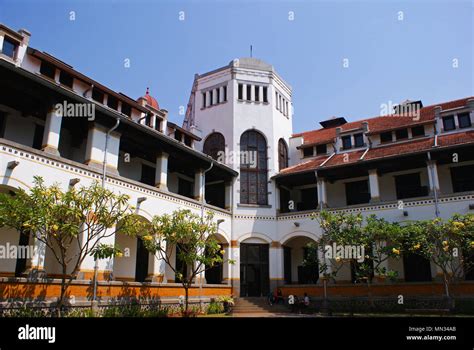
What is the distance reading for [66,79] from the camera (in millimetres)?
20141

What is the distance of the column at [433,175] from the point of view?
22312 millimetres

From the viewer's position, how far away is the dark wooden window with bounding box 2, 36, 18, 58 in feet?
58.0

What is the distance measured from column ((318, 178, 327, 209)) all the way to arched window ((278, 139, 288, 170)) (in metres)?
4.22

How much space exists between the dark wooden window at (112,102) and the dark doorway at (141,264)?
7.68m

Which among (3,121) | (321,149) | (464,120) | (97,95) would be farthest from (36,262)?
(464,120)

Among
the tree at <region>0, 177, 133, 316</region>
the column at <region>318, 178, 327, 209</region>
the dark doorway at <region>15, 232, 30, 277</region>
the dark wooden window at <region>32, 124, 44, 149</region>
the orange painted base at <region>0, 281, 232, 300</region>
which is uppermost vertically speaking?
the dark wooden window at <region>32, 124, 44, 149</region>

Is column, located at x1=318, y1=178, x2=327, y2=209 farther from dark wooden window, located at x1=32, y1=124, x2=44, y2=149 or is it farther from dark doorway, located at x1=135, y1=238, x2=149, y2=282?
dark wooden window, located at x1=32, y1=124, x2=44, y2=149

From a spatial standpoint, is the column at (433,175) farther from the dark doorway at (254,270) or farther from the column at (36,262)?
the column at (36,262)

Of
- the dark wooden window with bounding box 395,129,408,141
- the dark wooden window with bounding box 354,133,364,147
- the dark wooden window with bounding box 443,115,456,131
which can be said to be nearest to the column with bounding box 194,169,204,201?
the dark wooden window with bounding box 354,133,364,147

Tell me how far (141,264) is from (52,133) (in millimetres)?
8991

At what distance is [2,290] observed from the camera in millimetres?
12742

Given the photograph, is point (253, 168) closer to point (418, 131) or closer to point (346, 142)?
point (346, 142)

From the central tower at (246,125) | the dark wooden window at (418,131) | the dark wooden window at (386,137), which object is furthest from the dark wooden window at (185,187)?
the dark wooden window at (418,131)
